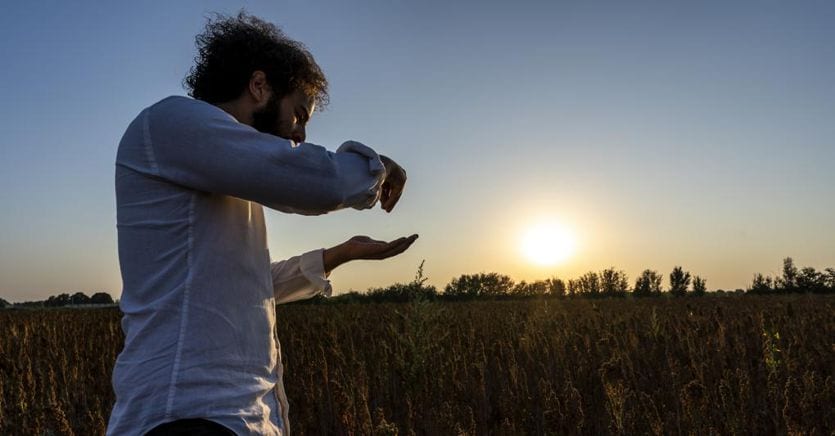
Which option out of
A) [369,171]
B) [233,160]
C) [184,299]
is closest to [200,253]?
[184,299]

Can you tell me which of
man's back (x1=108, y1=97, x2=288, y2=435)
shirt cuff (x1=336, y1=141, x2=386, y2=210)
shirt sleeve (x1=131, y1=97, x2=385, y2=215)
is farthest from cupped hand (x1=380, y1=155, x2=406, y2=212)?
man's back (x1=108, y1=97, x2=288, y2=435)

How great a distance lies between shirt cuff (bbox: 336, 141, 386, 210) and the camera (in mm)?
1704

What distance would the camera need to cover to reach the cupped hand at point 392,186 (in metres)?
1.97

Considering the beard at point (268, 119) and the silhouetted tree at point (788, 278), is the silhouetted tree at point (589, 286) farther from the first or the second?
the beard at point (268, 119)

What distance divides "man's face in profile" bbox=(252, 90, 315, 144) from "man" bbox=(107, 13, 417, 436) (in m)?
0.27

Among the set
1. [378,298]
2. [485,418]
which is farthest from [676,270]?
[485,418]

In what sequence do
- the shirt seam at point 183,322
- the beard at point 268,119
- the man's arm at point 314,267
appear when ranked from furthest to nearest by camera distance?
1. the man's arm at point 314,267
2. the beard at point 268,119
3. the shirt seam at point 183,322

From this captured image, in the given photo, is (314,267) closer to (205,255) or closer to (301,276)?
(301,276)

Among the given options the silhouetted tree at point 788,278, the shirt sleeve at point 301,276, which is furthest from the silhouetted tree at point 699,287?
the shirt sleeve at point 301,276

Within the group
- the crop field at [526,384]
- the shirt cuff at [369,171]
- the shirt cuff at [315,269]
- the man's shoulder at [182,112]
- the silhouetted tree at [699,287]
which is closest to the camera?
the man's shoulder at [182,112]

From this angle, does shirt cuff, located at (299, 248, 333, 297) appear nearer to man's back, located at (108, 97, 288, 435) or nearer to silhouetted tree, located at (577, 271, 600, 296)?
man's back, located at (108, 97, 288, 435)

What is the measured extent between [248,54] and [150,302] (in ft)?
2.89

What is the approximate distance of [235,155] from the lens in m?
1.51

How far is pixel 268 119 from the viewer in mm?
1882
